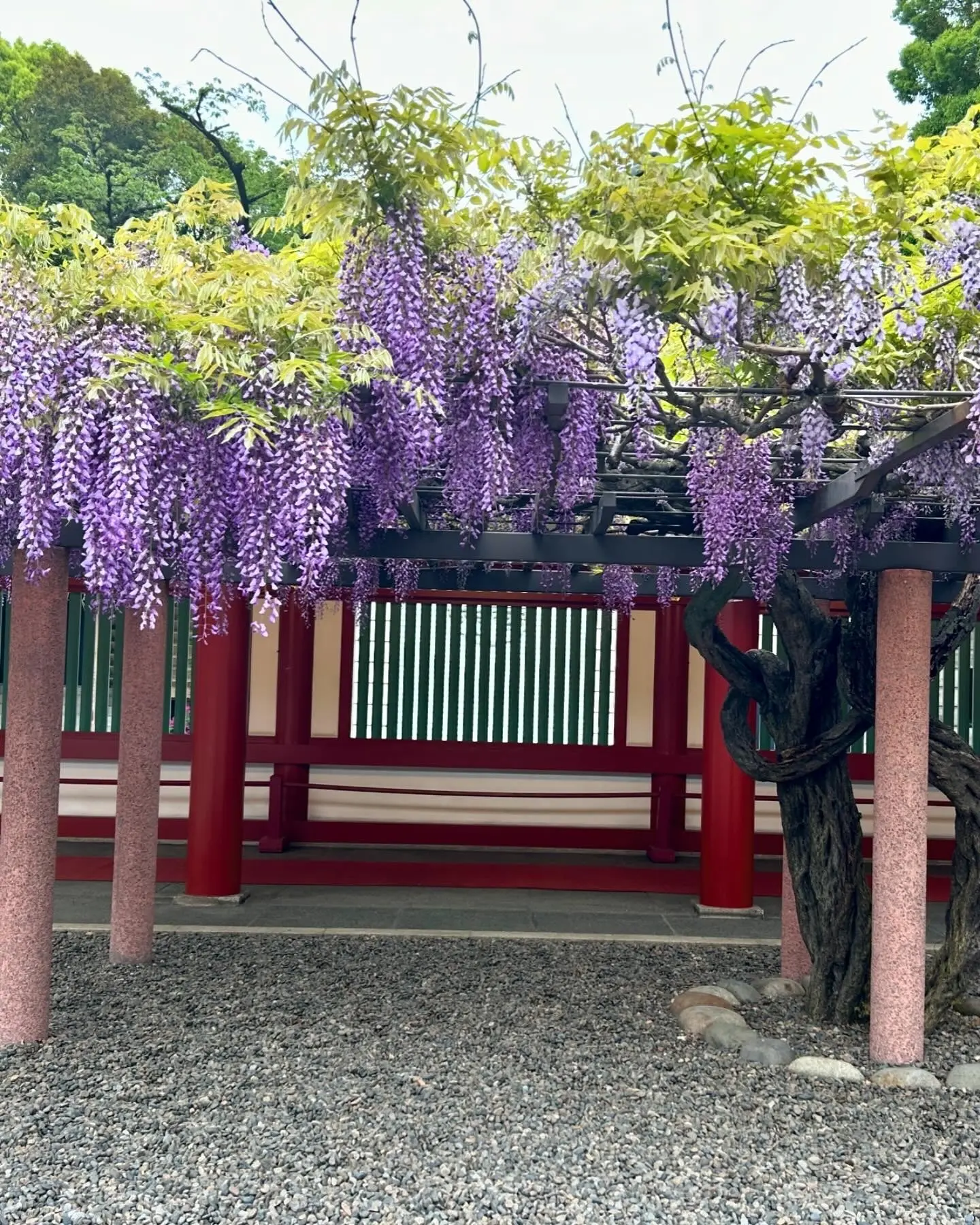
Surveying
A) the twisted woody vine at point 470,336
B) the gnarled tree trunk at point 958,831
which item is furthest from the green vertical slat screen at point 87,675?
the gnarled tree trunk at point 958,831

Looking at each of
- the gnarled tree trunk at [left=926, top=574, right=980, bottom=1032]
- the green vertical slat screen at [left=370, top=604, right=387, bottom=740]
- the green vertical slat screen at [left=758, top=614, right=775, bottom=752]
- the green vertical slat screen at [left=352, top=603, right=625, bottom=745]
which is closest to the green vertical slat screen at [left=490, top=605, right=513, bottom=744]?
the green vertical slat screen at [left=352, top=603, right=625, bottom=745]

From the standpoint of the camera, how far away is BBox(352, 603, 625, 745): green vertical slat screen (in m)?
7.28

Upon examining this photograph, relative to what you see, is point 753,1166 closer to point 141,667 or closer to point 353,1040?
point 353,1040

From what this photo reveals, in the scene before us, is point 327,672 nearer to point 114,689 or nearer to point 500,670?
point 500,670

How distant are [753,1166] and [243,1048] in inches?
66.5

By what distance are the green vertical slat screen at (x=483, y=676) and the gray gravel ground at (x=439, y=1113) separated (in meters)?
2.95

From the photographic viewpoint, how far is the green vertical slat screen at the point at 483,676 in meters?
7.28

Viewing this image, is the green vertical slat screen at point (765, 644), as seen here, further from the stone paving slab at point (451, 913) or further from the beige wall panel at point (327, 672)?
the beige wall panel at point (327, 672)

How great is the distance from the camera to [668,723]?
703 centimetres

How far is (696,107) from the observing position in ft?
7.71

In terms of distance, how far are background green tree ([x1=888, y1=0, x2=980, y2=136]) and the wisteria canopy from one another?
9908mm

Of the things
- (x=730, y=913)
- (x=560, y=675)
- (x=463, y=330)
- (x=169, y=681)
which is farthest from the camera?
(x=169, y=681)

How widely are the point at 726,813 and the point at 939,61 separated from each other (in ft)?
33.6

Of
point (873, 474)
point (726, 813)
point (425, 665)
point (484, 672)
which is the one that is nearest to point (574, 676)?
point (484, 672)
